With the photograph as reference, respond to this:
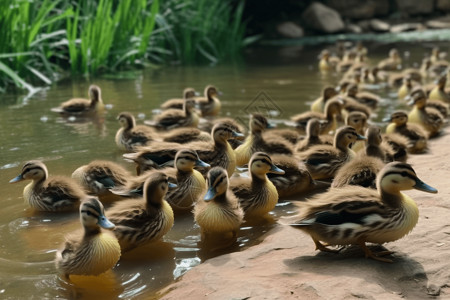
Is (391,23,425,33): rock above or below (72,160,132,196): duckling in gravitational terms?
above

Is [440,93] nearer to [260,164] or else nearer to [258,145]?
[258,145]

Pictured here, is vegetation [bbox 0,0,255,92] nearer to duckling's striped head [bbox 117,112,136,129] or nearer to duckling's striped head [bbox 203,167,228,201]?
duckling's striped head [bbox 117,112,136,129]

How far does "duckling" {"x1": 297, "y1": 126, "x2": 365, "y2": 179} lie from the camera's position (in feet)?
21.6

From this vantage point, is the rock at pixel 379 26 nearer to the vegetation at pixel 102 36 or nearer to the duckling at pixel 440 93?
the vegetation at pixel 102 36

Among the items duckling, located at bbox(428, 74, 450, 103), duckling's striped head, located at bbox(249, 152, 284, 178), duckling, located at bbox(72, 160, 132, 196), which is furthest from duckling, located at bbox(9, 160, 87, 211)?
duckling, located at bbox(428, 74, 450, 103)

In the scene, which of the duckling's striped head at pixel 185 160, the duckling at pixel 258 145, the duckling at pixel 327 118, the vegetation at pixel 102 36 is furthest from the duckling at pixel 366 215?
the vegetation at pixel 102 36

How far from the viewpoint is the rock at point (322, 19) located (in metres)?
24.4

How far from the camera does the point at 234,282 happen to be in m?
3.82

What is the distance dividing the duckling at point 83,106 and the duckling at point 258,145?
361 centimetres

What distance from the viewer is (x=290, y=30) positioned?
80.2 ft

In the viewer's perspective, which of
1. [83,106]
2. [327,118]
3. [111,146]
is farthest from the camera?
[83,106]

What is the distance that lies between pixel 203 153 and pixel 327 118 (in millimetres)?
2827

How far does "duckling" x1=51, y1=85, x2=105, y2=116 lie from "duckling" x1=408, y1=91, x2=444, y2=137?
4855mm

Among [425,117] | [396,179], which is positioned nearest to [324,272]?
[396,179]
